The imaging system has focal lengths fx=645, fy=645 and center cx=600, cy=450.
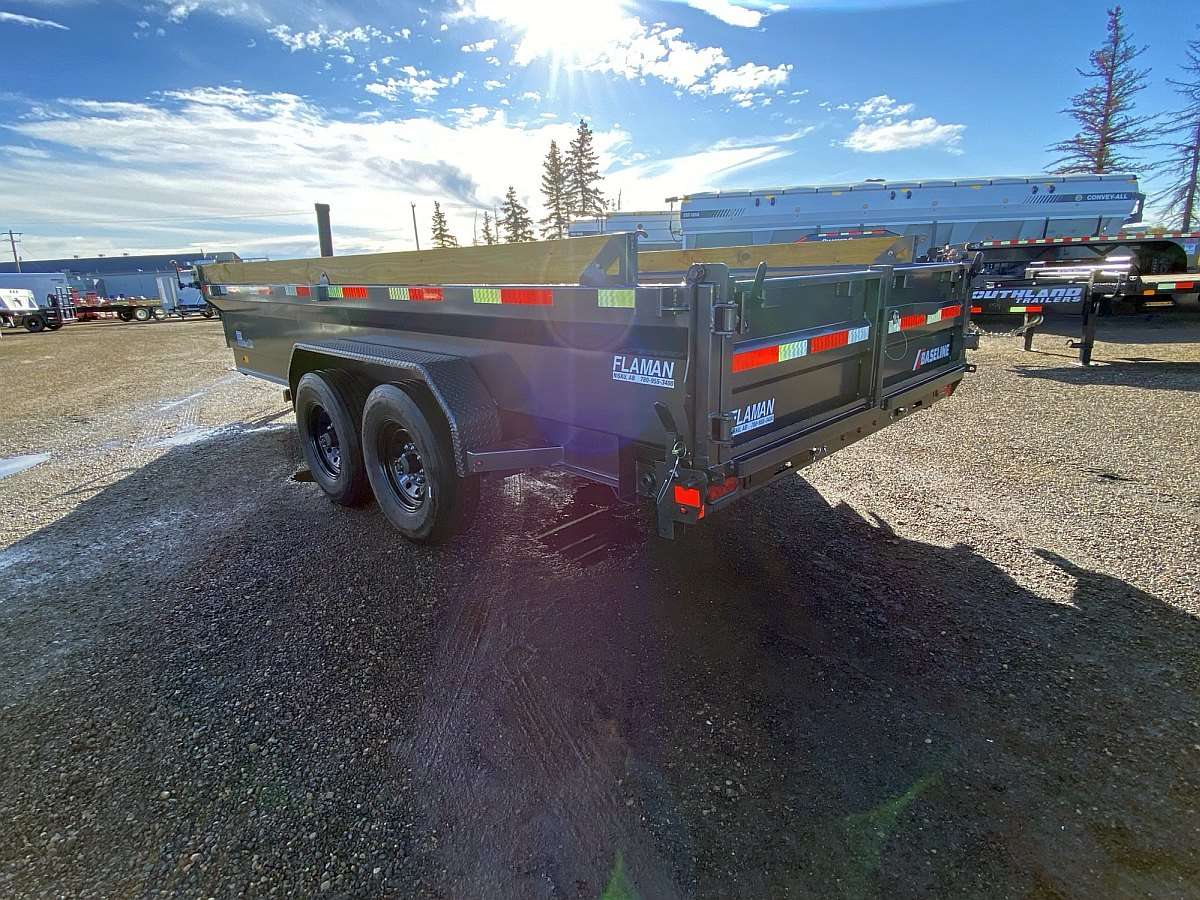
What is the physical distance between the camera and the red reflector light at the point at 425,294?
3.52 meters

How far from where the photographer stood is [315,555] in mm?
3840

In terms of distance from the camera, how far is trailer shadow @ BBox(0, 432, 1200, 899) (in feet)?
6.01

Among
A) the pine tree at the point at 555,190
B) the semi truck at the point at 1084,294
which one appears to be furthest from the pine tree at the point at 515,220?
the semi truck at the point at 1084,294

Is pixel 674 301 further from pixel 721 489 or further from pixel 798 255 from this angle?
pixel 798 255

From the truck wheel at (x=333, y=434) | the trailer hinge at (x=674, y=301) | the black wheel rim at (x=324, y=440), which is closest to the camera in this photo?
the trailer hinge at (x=674, y=301)

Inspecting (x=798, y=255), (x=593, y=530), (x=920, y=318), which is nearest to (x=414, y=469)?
(x=593, y=530)

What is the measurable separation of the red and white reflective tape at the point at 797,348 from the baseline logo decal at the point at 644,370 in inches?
9.9

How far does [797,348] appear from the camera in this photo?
284 centimetres

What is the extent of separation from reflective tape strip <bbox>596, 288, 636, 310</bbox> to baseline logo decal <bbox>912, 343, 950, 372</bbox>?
7.18 feet

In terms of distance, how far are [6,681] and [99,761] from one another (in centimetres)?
91

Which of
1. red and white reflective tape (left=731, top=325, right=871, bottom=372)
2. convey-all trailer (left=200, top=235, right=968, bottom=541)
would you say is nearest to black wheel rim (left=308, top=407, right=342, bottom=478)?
convey-all trailer (left=200, top=235, right=968, bottom=541)

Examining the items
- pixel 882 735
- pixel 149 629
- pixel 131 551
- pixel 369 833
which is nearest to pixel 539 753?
pixel 369 833

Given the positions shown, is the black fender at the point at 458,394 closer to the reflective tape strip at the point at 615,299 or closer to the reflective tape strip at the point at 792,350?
the reflective tape strip at the point at 615,299

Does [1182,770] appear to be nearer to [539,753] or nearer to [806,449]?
[806,449]
